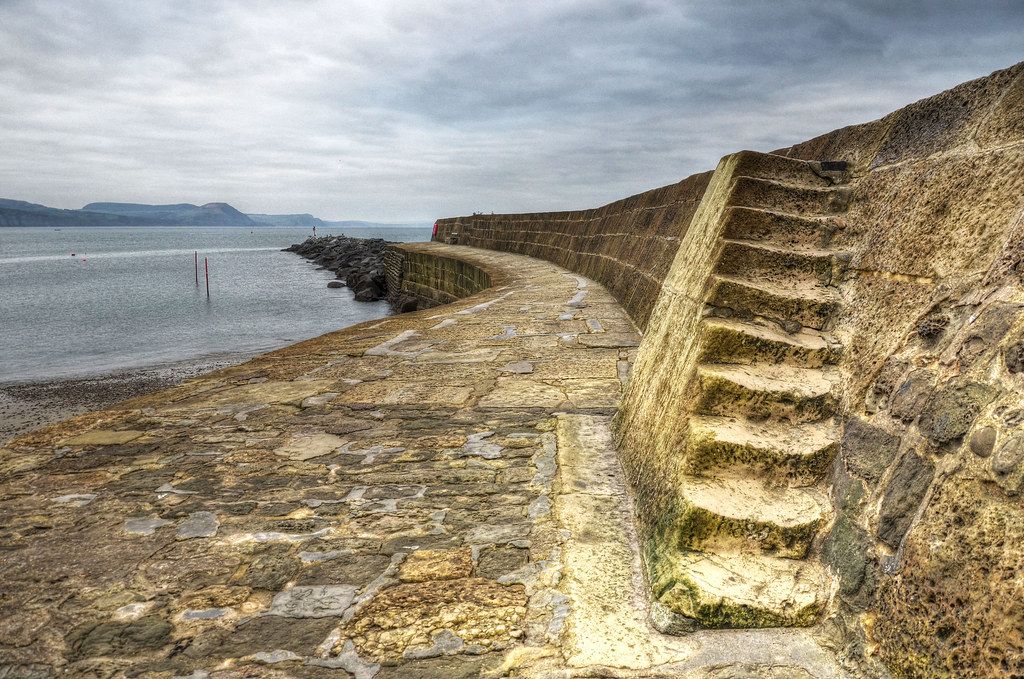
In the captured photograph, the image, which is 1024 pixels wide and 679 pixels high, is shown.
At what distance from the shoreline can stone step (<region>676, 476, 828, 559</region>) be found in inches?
322

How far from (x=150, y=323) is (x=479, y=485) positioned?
2074 cm

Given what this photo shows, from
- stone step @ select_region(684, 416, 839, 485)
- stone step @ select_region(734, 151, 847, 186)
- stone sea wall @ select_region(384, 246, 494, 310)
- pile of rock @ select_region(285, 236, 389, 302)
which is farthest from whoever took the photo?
pile of rock @ select_region(285, 236, 389, 302)

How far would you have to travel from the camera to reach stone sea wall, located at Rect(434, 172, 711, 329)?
5426mm

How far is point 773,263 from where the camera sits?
2.43 metres

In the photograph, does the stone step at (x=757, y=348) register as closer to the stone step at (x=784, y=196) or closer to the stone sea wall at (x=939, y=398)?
the stone sea wall at (x=939, y=398)

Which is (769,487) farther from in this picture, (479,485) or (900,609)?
(479,485)

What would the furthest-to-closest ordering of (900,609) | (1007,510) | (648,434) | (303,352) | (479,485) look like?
(303,352) → (479,485) → (648,434) → (900,609) → (1007,510)

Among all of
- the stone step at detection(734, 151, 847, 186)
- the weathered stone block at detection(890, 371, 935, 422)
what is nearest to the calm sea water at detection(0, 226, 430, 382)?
the stone step at detection(734, 151, 847, 186)

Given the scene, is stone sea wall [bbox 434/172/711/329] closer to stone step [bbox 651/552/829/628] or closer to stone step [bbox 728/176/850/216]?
stone step [bbox 728/176/850/216]

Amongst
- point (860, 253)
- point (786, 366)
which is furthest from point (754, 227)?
point (786, 366)

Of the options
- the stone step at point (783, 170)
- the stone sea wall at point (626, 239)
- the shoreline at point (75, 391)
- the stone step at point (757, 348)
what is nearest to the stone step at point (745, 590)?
the stone step at point (757, 348)

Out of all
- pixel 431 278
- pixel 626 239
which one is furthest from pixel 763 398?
pixel 431 278

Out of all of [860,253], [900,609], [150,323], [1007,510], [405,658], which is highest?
[860,253]

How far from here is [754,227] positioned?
253cm
